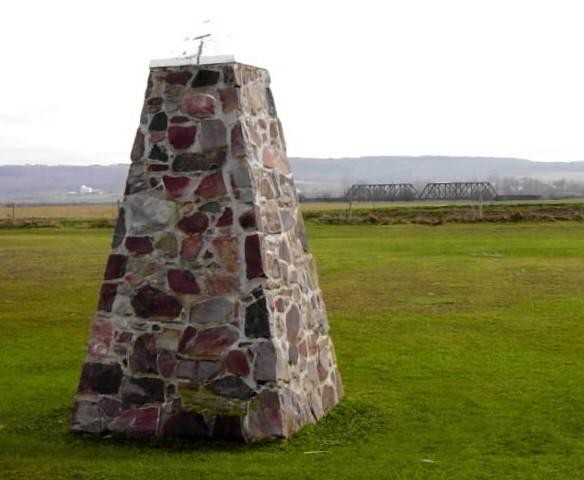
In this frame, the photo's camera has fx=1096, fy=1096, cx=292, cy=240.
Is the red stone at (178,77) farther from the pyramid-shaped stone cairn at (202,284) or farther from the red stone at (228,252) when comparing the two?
the red stone at (228,252)

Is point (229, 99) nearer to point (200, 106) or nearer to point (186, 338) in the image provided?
point (200, 106)

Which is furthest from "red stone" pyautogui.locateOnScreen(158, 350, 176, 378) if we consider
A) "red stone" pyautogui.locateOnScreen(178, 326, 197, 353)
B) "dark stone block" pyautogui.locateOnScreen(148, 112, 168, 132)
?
"dark stone block" pyautogui.locateOnScreen(148, 112, 168, 132)

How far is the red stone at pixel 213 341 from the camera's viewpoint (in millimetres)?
10014

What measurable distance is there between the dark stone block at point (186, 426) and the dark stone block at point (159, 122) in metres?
2.69

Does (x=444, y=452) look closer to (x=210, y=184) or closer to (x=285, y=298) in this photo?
(x=285, y=298)

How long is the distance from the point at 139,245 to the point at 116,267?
340 millimetres

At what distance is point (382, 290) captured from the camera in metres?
22.8

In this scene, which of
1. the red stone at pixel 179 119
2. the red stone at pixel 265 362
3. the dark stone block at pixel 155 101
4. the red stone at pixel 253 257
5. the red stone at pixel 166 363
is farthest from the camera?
the dark stone block at pixel 155 101

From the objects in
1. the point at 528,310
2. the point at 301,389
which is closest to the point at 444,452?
the point at 301,389

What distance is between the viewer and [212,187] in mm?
10195

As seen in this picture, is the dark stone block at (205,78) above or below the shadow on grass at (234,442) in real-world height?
above

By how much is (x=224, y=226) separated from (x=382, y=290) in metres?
12.9

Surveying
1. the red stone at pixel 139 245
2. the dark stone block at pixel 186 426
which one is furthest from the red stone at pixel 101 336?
the dark stone block at pixel 186 426

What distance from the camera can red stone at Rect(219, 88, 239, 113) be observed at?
10203 mm
